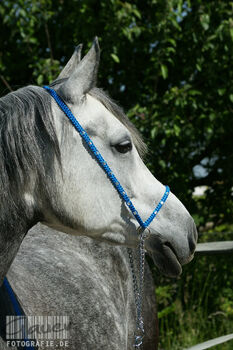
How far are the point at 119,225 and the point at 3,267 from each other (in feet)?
1.50

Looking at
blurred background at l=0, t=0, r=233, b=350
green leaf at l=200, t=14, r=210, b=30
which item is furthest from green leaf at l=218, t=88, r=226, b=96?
green leaf at l=200, t=14, r=210, b=30

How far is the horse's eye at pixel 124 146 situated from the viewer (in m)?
1.89

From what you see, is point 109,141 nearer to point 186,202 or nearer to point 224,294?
point 186,202

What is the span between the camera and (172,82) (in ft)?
15.5

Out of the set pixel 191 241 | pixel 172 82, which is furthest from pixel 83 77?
pixel 172 82

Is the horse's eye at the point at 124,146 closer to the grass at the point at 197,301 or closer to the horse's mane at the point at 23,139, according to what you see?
the horse's mane at the point at 23,139

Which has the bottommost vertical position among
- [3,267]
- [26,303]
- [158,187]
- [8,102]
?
[26,303]

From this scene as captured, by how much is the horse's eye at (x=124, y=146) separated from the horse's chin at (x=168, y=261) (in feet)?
1.29

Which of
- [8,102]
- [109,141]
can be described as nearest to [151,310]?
[109,141]

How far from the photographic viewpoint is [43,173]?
5.81ft

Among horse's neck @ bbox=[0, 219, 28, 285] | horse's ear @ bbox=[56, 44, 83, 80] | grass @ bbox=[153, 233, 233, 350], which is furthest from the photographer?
grass @ bbox=[153, 233, 233, 350]

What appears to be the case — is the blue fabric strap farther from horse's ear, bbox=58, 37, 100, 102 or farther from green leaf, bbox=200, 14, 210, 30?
green leaf, bbox=200, 14, 210, 30

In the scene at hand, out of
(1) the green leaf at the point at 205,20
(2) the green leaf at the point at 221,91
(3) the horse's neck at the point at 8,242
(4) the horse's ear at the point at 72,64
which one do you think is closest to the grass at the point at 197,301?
(2) the green leaf at the point at 221,91

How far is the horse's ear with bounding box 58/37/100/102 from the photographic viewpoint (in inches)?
70.2
